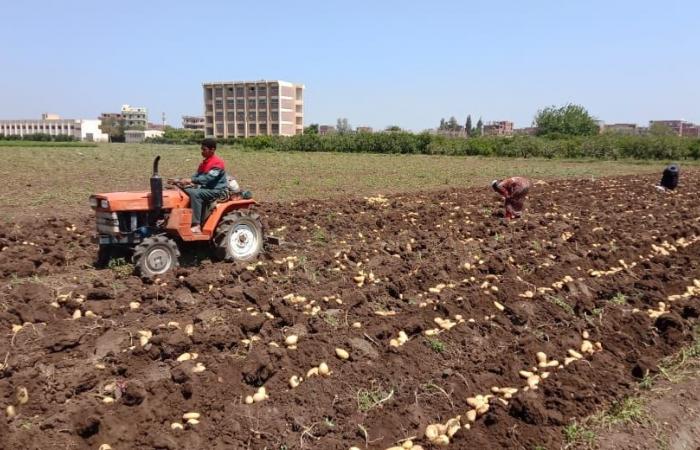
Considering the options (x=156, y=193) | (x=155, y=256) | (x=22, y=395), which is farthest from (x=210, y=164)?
(x=22, y=395)

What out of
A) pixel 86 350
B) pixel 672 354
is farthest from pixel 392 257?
pixel 86 350

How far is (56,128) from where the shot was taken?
512ft

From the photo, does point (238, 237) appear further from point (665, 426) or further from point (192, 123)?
point (192, 123)

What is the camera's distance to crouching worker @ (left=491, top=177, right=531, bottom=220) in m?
11.8

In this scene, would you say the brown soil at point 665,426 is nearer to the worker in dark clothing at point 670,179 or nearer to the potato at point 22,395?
the potato at point 22,395

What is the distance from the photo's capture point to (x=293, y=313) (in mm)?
5770

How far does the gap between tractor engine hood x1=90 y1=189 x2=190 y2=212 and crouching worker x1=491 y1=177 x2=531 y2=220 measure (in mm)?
6902

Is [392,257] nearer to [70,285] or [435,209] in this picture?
→ [70,285]

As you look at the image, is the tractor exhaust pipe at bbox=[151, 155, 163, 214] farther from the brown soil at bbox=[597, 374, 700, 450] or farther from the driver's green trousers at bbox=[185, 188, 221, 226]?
the brown soil at bbox=[597, 374, 700, 450]

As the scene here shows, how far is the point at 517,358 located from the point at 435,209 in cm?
834

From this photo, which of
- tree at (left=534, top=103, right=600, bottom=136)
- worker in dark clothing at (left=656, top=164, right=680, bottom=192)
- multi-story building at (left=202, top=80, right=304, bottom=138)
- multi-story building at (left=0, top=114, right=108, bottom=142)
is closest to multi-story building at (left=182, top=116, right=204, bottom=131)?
multi-story building at (left=0, top=114, right=108, bottom=142)

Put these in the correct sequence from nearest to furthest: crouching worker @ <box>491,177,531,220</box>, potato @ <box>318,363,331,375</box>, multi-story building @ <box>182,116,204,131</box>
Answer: potato @ <box>318,363,331,375</box>
crouching worker @ <box>491,177,531,220</box>
multi-story building @ <box>182,116,204,131</box>

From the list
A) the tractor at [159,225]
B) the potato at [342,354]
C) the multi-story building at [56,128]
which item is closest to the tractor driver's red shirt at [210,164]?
the tractor at [159,225]

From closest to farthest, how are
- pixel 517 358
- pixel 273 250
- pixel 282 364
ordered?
pixel 282 364
pixel 517 358
pixel 273 250
